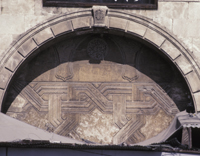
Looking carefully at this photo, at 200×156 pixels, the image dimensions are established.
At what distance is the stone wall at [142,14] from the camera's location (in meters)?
12.8

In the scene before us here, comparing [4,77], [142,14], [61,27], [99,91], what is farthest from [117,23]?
[4,77]

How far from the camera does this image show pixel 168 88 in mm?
13523

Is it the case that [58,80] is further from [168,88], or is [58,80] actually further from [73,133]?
[168,88]

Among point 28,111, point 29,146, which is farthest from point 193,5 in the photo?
point 29,146

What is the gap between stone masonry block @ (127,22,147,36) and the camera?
13.0 meters

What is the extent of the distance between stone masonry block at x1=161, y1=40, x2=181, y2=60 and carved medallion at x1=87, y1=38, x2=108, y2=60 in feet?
5.72

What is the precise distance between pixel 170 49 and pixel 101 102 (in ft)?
8.12

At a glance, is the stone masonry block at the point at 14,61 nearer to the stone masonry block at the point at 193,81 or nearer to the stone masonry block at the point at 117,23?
the stone masonry block at the point at 117,23

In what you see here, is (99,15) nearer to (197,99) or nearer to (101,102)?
(101,102)

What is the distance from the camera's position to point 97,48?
13570 millimetres

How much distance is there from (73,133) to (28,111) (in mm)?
1427

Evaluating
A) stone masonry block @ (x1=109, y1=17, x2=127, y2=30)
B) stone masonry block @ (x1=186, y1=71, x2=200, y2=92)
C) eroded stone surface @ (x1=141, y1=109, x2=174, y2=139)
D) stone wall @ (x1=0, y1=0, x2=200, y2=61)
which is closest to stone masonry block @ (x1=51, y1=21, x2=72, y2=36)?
stone wall @ (x1=0, y1=0, x2=200, y2=61)

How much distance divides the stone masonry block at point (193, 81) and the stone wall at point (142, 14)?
1.76 feet

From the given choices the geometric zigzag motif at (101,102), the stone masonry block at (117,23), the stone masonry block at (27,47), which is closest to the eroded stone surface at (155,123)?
the geometric zigzag motif at (101,102)
